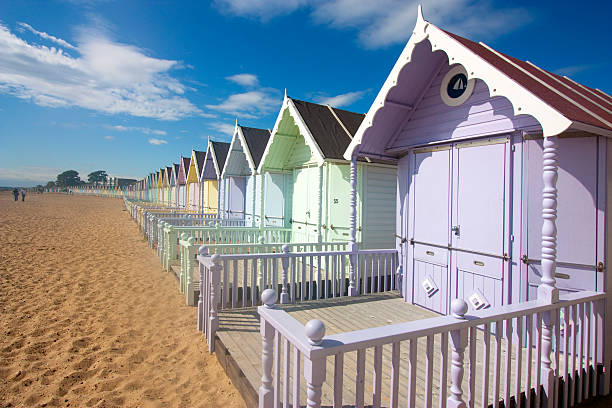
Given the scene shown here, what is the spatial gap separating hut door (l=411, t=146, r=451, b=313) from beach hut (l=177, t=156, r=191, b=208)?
2185 centimetres

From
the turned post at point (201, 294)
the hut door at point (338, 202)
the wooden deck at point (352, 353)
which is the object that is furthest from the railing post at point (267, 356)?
the hut door at point (338, 202)

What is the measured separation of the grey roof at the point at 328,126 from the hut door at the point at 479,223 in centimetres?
370

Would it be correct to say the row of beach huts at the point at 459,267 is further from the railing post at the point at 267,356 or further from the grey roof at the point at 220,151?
the grey roof at the point at 220,151

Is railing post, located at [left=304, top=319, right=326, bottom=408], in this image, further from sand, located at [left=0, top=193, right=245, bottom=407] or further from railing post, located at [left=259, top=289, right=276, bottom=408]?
sand, located at [left=0, top=193, right=245, bottom=407]

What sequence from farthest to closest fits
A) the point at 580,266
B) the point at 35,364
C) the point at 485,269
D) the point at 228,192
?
the point at 228,192 → the point at 485,269 → the point at 35,364 → the point at 580,266

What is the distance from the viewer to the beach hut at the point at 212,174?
1612 cm

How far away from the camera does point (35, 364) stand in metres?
4.34

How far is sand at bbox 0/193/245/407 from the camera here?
3736 millimetres

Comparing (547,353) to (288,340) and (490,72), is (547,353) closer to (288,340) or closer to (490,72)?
(288,340)

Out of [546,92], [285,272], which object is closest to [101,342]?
[285,272]

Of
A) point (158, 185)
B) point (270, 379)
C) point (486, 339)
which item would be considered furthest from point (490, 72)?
point (158, 185)

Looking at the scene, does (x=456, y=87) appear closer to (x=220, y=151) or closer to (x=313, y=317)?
(x=313, y=317)

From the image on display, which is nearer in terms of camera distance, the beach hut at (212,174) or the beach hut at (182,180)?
the beach hut at (212,174)

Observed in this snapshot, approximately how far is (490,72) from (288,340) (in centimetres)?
369
